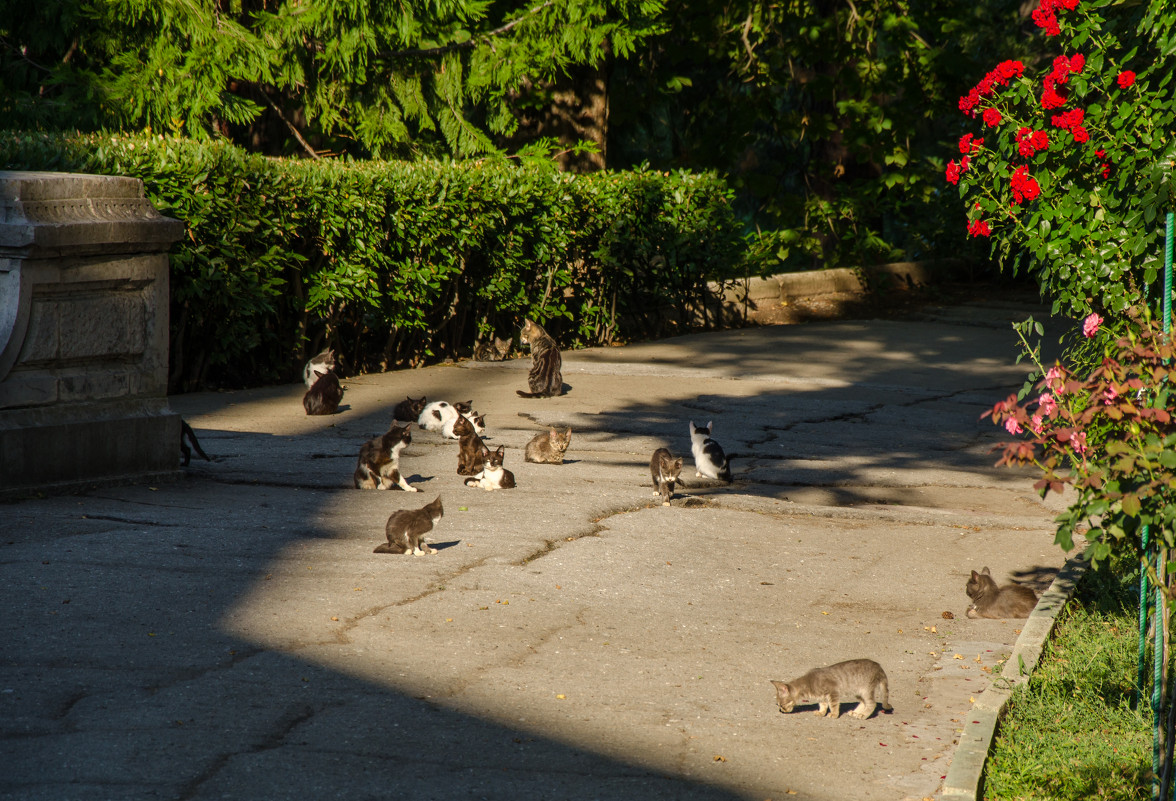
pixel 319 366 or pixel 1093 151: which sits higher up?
pixel 1093 151

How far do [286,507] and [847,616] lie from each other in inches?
146

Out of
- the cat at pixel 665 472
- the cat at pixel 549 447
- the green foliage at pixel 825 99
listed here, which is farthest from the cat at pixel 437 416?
the green foliage at pixel 825 99

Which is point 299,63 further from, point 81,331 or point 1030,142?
point 1030,142

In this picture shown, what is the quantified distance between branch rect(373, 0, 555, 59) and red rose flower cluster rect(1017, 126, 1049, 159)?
11077 millimetres

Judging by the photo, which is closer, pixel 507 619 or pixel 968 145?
pixel 507 619

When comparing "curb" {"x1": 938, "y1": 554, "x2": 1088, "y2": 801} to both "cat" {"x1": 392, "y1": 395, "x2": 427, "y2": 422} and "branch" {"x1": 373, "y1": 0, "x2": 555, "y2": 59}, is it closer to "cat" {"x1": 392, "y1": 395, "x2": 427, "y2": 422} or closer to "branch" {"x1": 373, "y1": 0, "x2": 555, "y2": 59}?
"cat" {"x1": 392, "y1": 395, "x2": 427, "y2": 422}

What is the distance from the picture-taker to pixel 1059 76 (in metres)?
7.14

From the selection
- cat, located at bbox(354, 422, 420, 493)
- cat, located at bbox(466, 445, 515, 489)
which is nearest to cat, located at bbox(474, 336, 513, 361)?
cat, located at bbox(466, 445, 515, 489)

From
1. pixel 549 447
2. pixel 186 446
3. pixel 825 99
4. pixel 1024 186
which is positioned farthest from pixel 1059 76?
pixel 825 99

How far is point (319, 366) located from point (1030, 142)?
708cm

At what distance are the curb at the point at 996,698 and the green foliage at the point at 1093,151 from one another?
5.53ft

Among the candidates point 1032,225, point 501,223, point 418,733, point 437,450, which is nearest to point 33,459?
point 437,450

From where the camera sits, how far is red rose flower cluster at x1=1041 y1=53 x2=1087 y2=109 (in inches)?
278

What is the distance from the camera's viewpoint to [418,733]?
463cm
